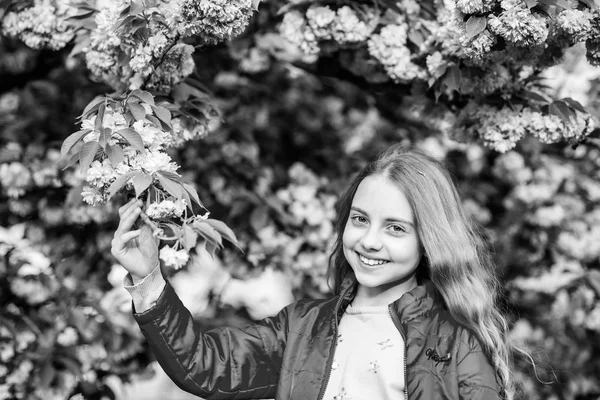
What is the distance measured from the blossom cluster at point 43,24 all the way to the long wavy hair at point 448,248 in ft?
3.82

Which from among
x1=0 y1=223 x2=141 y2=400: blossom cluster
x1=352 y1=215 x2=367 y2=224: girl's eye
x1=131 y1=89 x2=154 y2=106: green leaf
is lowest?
x1=0 y1=223 x2=141 y2=400: blossom cluster

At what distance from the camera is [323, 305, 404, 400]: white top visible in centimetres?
213

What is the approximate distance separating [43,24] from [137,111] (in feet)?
2.80

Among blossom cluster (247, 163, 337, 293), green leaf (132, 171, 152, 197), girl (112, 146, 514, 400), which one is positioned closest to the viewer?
green leaf (132, 171, 152, 197)

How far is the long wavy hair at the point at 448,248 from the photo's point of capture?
2.25m

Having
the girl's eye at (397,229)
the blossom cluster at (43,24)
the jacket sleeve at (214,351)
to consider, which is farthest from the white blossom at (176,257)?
the blossom cluster at (43,24)

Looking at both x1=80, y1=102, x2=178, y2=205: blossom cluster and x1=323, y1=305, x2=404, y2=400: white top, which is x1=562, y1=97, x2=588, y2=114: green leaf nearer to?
x1=323, y1=305, x2=404, y2=400: white top

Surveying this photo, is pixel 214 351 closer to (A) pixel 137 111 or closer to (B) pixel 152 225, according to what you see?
(B) pixel 152 225

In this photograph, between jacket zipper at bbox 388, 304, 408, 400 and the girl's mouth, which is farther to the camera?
the girl's mouth

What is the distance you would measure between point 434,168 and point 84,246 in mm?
1889

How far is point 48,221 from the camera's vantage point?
3445mm

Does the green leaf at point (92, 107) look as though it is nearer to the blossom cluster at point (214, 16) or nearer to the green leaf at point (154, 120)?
the green leaf at point (154, 120)

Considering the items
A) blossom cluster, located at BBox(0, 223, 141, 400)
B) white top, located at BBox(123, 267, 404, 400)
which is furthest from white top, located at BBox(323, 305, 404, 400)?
blossom cluster, located at BBox(0, 223, 141, 400)

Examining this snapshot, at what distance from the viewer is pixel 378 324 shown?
7.46 feet
